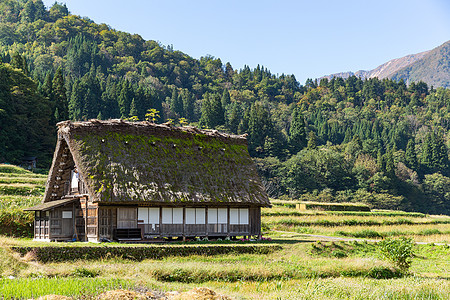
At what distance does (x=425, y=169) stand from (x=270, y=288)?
307 feet

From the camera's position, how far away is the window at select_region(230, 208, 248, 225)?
28.8m

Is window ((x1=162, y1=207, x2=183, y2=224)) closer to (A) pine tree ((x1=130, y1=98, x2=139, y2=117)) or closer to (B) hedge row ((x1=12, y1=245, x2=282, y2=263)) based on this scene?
(B) hedge row ((x1=12, y1=245, x2=282, y2=263))

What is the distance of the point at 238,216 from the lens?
95.0 feet

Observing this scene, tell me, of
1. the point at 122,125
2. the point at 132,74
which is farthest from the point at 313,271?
the point at 132,74

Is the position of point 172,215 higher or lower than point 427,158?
lower

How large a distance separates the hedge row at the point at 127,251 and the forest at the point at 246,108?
3811 centimetres

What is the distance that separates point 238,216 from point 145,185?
21.4 feet

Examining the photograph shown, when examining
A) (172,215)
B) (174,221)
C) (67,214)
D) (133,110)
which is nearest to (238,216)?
(174,221)

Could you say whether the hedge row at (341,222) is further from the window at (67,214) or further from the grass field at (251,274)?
the window at (67,214)

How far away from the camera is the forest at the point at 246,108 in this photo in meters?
64.1

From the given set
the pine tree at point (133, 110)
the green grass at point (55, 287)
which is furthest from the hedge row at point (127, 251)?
the pine tree at point (133, 110)

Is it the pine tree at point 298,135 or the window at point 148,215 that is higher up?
the pine tree at point 298,135

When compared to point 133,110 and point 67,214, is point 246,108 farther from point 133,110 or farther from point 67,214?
point 67,214

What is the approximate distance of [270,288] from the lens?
1553 centimetres
